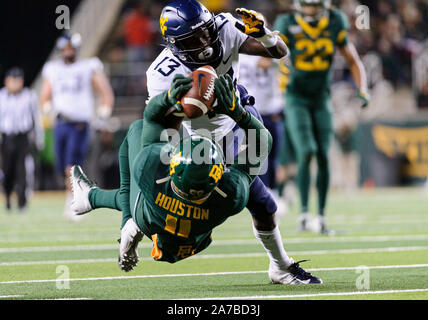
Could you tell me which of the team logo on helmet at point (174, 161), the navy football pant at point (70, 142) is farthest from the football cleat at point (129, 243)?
the navy football pant at point (70, 142)

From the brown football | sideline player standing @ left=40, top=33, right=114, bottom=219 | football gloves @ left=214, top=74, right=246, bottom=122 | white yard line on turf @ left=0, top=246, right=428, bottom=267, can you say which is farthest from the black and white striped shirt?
the brown football

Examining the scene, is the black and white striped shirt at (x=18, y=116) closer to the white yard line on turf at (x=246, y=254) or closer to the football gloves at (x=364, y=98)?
the football gloves at (x=364, y=98)

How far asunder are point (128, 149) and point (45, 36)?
48.1ft

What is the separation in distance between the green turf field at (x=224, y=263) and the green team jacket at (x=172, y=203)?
10.2 inches

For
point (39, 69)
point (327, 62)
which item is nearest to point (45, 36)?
point (39, 69)

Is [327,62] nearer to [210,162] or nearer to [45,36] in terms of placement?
[210,162]

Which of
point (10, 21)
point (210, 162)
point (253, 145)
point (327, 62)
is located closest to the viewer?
point (210, 162)

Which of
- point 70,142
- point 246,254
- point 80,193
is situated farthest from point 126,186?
point 70,142

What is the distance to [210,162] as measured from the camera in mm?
4129

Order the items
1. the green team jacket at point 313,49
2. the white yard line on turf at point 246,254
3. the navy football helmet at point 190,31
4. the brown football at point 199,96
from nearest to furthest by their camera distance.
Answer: the brown football at point 199,96, the navy football helmet at point 190,31, the white yard line on turf at point 246,254, the green team jacket at point 313,49

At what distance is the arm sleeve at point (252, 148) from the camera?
4.55 m

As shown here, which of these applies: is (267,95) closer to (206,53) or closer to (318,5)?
(318,5)

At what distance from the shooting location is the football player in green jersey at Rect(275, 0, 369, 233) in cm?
833

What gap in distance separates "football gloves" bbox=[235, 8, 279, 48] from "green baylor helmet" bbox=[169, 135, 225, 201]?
107 cm
